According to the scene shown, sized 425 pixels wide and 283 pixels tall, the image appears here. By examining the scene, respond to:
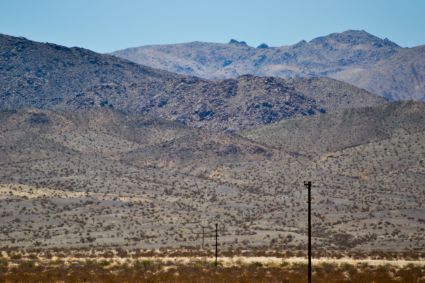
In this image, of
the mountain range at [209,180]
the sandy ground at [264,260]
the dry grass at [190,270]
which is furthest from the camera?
the mountain range at [209,180]

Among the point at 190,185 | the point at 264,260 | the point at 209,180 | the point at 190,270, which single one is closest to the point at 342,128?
the point at 209,180

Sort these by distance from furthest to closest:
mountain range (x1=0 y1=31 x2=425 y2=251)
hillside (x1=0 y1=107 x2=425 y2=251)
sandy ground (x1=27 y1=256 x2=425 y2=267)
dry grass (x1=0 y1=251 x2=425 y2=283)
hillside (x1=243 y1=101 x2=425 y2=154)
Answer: hillside (x1=243 y1=101 x2=425 y2=154) → mountain range (x1=0 y1=31 x2=425 y2=251) → hillside (x1=0 y1=107 x2=425 y2=251) → sandy ground (x1=27 y1=256 x2=425 y2=267) → dry grass (x1=0 y1=251 x2=425 y2=283)

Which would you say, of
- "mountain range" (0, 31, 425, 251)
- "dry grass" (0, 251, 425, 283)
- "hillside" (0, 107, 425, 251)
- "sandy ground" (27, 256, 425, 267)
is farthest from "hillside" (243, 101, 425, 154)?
"dry grass" (0, 251, 425, 283)

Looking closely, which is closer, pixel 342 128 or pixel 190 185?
pixel 190 185

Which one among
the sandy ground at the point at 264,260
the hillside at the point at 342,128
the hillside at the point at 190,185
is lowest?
the sandy ground at the point at 264,260

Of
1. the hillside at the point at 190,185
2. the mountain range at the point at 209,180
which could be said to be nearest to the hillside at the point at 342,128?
the mountain range at the point at 209,180

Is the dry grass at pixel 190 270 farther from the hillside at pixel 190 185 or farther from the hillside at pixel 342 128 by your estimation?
the hillside at pixel 342 128

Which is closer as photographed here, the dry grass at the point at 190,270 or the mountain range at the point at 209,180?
the dry grass at the point at 190,270

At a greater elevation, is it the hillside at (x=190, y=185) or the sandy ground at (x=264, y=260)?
the hillside at (x=190, y=185)

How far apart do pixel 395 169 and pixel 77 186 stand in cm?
5394

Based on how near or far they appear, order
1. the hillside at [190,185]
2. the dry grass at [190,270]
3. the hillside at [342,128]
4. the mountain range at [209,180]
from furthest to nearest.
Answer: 1. the hillside at [342,128]
2. the mountain range at [209,180]
3. the hillside at [190,185]
4. the dry grass at [190,270]

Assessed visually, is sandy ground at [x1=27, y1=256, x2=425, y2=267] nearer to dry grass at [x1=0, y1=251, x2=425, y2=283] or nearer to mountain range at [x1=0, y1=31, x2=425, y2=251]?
dry grass at [x1=0, y1=251, x2=425, y2=283]

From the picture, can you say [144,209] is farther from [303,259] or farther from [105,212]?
[303,259]

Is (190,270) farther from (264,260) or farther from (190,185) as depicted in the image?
(190,185)
